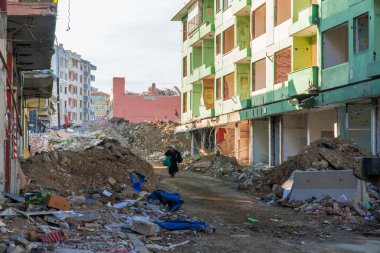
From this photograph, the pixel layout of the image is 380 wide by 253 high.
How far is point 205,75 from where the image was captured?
40812mm

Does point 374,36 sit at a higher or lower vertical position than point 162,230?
higher

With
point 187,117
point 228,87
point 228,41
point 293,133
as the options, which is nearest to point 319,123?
point 293,133

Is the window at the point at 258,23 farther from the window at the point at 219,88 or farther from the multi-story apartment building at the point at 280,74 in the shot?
the window at the point at 219,88

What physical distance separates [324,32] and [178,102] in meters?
56.8

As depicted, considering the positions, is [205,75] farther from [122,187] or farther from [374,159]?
[374,159]

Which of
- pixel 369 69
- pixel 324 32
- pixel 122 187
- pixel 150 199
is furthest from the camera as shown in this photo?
pixel 324 32

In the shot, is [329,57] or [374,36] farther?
[329,57]

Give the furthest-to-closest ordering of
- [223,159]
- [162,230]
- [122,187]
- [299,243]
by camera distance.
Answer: [223,159] → [122,187] → [162,230] → [299,243]

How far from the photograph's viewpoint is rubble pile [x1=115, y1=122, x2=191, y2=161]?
4969 cm

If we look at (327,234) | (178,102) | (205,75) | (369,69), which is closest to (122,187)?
(327,234)

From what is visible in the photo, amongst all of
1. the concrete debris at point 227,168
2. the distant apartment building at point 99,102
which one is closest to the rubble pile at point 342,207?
the concrete debris at point 227,168

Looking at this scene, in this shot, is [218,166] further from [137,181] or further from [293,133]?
[137,181]

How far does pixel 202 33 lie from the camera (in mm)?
41156

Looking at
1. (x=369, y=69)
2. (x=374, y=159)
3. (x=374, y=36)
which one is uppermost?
(x=374, y=36)
